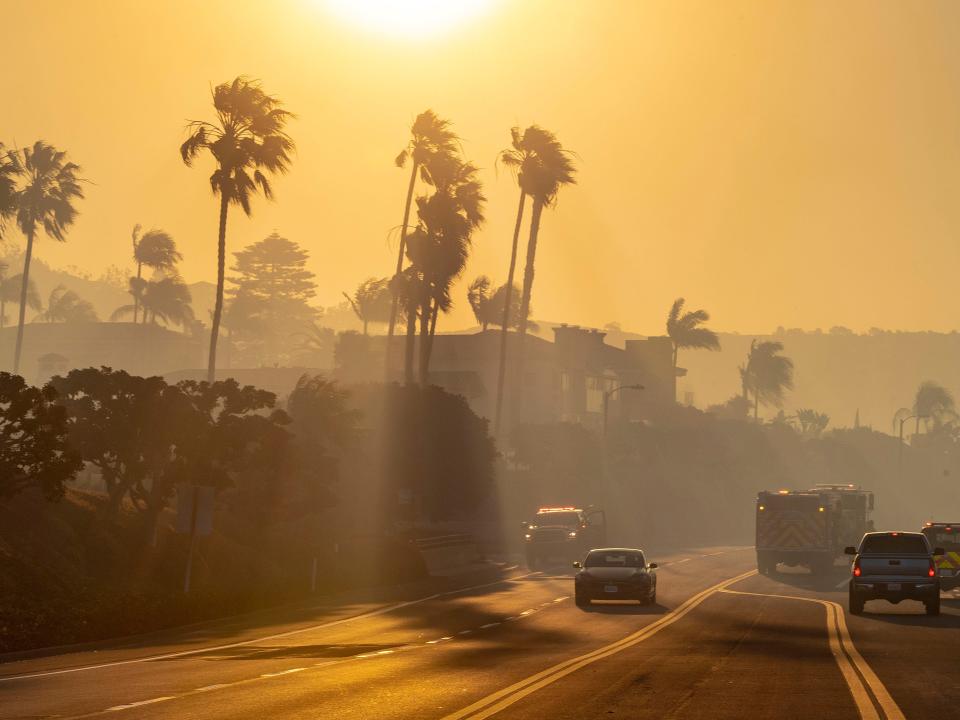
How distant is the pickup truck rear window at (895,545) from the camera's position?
3969 cm

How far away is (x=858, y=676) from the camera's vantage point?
23.2 metres

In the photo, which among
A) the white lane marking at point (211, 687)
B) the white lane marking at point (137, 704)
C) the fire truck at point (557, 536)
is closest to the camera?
the white lane marking at point (137, 704)

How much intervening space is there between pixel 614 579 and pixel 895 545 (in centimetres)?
788

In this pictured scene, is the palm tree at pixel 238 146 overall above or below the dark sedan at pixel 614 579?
above

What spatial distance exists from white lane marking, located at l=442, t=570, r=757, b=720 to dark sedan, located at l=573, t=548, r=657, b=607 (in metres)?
2.36

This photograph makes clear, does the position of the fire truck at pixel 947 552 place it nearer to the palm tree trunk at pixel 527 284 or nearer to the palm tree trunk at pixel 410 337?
the palm tree trunk at pixel 410 337

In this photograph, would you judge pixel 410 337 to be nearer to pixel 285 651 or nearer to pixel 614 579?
pixel 614 579

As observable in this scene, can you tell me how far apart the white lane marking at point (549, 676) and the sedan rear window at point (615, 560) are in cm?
312

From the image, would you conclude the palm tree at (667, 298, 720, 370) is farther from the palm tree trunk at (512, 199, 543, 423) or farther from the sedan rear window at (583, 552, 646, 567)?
the sedan rear window at (583, 552, 646, 567)

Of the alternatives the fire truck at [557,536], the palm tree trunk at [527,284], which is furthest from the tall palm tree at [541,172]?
the fire truck at [557,536]

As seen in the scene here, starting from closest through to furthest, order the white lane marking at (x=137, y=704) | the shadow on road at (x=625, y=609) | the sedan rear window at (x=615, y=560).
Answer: the white lane marking at (x=137, y=704)
the shadow on road at (x=625, y=609)
the sedan rear window at (x=615, y=560)

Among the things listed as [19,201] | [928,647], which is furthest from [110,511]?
[19,201]

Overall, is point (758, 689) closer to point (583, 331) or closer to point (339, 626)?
point (339, 626)

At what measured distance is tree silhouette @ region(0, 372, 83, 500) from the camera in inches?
1604
